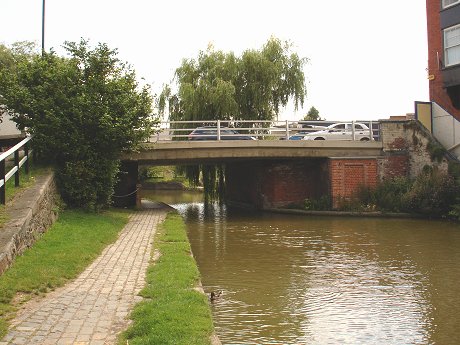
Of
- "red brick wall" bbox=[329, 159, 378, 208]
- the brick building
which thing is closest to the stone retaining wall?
"red brick wall" bbox=[329, 159, 378, 208]

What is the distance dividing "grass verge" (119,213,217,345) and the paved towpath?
20cm

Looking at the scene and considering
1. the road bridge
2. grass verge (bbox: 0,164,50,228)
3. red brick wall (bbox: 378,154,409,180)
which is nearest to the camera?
grass verge (bbox: 0,164,50,228)

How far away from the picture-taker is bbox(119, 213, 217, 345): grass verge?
525 cm

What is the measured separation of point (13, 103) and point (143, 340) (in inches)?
512

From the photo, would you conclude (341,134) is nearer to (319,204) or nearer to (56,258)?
(319,204)

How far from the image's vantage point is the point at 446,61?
80.1 feet

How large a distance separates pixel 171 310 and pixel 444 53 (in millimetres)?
22428

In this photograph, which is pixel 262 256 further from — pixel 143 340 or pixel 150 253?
pixel 143 340

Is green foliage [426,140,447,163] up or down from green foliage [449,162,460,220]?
up

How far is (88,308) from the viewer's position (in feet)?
21.1

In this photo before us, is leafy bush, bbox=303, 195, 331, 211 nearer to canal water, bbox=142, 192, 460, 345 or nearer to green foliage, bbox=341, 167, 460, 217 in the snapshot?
green foliage, bbox=341, 167, 460, 217

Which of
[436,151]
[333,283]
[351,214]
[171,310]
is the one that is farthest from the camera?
[351,214]

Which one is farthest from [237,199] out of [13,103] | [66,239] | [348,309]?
[348,309]

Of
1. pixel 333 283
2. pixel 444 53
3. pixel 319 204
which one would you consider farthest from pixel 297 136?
pixel 333 283
